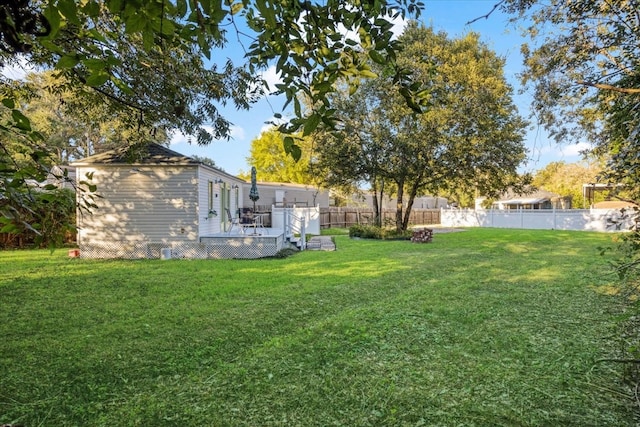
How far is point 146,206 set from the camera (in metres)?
10.8

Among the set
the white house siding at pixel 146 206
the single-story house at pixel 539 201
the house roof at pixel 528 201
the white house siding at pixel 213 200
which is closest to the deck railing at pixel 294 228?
the white house siding at pixel 213 200

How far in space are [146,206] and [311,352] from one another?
8927 millimetres

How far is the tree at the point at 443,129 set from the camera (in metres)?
14.5

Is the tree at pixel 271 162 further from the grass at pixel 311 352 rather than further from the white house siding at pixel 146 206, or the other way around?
the grass at pixel 311 352

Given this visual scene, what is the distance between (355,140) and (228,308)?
11846 millimetres

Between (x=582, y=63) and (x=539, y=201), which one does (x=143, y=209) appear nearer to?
(x=582, y=63)

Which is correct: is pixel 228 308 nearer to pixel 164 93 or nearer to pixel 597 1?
pixel 164 93

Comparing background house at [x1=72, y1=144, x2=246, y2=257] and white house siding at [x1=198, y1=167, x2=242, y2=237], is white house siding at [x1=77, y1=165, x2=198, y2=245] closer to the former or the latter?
background house at [x1=72, y1=144, x2=246, y2=257]

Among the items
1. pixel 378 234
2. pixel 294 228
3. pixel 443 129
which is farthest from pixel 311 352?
pixel 294 228

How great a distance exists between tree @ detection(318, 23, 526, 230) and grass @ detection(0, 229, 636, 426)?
866 centimetres

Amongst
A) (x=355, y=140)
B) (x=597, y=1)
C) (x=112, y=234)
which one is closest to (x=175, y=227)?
(x=112, y=234)

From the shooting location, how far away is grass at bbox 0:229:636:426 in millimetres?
2561

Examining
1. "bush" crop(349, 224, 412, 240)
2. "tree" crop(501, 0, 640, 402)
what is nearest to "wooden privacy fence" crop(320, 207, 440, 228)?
"bush" crop(349, 224, 412, 240)

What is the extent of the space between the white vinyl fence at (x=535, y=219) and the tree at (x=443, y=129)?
236 inches
